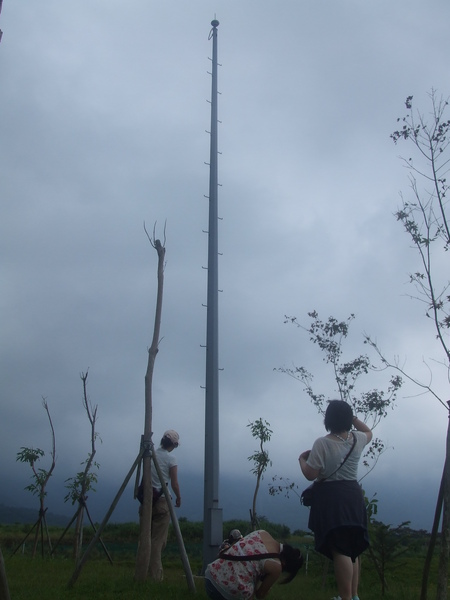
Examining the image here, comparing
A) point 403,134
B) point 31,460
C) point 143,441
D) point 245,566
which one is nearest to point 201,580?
point 143,441

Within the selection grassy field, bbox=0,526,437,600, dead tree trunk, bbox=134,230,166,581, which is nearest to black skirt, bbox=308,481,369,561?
grassy field, bbox=0,526,437,600

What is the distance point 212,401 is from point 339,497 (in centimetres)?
322

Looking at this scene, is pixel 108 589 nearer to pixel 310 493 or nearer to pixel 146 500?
pixel 146 500

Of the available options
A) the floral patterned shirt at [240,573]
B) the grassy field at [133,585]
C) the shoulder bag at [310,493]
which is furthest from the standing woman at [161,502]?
the shoulder bag at [310,493]

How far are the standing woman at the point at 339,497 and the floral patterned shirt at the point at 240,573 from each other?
51cm

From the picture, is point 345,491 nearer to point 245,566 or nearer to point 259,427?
point 245,566

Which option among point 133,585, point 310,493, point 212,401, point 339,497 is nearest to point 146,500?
point 133,585

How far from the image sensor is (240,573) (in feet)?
13.9

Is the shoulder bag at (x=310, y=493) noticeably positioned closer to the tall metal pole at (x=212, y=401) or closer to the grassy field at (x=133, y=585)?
the grassy field at (x=133, y=585)

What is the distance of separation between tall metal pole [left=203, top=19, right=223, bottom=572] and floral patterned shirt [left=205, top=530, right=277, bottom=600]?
7.23 ft

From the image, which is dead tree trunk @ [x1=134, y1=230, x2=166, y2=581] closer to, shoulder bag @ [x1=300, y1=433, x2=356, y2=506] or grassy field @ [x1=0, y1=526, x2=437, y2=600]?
grassy field @ [x1=0, y1=526, x2=437, y2=600]

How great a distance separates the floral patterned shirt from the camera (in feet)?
13.9

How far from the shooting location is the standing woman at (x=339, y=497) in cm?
390

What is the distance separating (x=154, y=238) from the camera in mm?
6926
